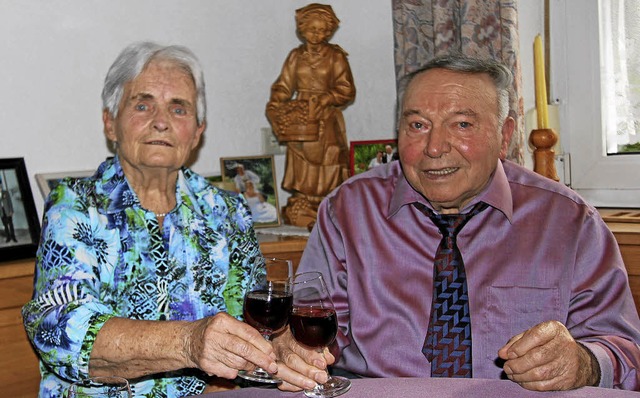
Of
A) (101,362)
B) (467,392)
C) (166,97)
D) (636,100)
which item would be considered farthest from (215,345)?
(636,100)

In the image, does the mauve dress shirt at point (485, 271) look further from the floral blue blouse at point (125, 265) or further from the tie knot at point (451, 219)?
the floral blue blouse at point (125, 265)

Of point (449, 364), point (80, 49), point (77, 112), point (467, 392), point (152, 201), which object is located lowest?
point (449, 364)

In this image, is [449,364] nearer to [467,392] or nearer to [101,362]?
[467,392]

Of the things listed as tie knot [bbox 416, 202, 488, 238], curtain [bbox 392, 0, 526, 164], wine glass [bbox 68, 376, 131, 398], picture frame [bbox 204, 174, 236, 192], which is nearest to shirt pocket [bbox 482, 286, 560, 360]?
tie knot [bbox 416, 202, 488, 238]

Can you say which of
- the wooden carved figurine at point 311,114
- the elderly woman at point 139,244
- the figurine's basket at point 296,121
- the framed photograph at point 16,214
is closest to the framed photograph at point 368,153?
the wooden carved figurine at point 311,114

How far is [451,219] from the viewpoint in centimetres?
186

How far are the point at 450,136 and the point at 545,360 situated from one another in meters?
0.67

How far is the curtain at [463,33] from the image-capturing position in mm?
2578

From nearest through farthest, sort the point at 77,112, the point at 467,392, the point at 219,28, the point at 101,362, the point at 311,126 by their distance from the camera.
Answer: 1. the point at 467,392
2. the point at 101,362
3. the point at 77,112
4. the point at 311,126
5. the point at 219,28

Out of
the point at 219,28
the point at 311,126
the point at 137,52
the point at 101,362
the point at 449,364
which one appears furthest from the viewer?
the point at 219,28

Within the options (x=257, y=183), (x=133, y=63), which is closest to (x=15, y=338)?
(x=133, y=63)

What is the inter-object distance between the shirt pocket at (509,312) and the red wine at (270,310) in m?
0.58

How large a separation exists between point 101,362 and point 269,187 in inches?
64.1

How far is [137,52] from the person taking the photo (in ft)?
6.23
